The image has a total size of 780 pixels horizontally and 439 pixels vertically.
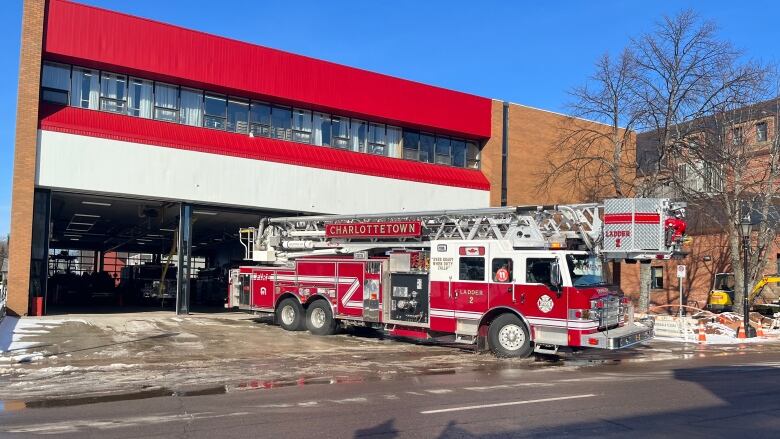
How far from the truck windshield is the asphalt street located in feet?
8.13

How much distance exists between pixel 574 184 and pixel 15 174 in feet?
88.3

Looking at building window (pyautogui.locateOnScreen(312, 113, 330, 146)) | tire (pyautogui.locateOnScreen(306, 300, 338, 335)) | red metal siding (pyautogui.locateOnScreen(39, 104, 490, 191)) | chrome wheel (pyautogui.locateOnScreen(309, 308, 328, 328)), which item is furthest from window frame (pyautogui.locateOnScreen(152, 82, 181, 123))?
chrome wheel (pyautogui.locateOnScreen(309, 308, 328, 328))

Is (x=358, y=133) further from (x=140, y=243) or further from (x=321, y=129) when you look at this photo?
(x=140, y=243)

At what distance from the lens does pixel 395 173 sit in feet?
96.6

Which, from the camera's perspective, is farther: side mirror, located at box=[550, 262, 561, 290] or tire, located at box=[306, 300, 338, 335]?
tire, located at box=[306, 300, 338, 335]

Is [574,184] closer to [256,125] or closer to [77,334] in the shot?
[256,125]

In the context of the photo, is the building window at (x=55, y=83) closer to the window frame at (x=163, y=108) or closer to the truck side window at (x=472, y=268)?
the window frame at (x=163, y=108)

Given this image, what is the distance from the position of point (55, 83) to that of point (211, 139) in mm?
5453

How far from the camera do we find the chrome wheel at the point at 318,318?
18812mm

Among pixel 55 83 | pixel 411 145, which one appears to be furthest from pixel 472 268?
pixel 411 145

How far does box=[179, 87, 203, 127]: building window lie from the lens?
24.6m

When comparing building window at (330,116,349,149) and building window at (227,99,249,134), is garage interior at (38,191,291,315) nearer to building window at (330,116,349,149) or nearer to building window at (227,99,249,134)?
building window at (227,99,249,134)

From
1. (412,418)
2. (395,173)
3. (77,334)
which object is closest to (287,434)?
(412,418)

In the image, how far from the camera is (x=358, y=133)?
95.6 feet
